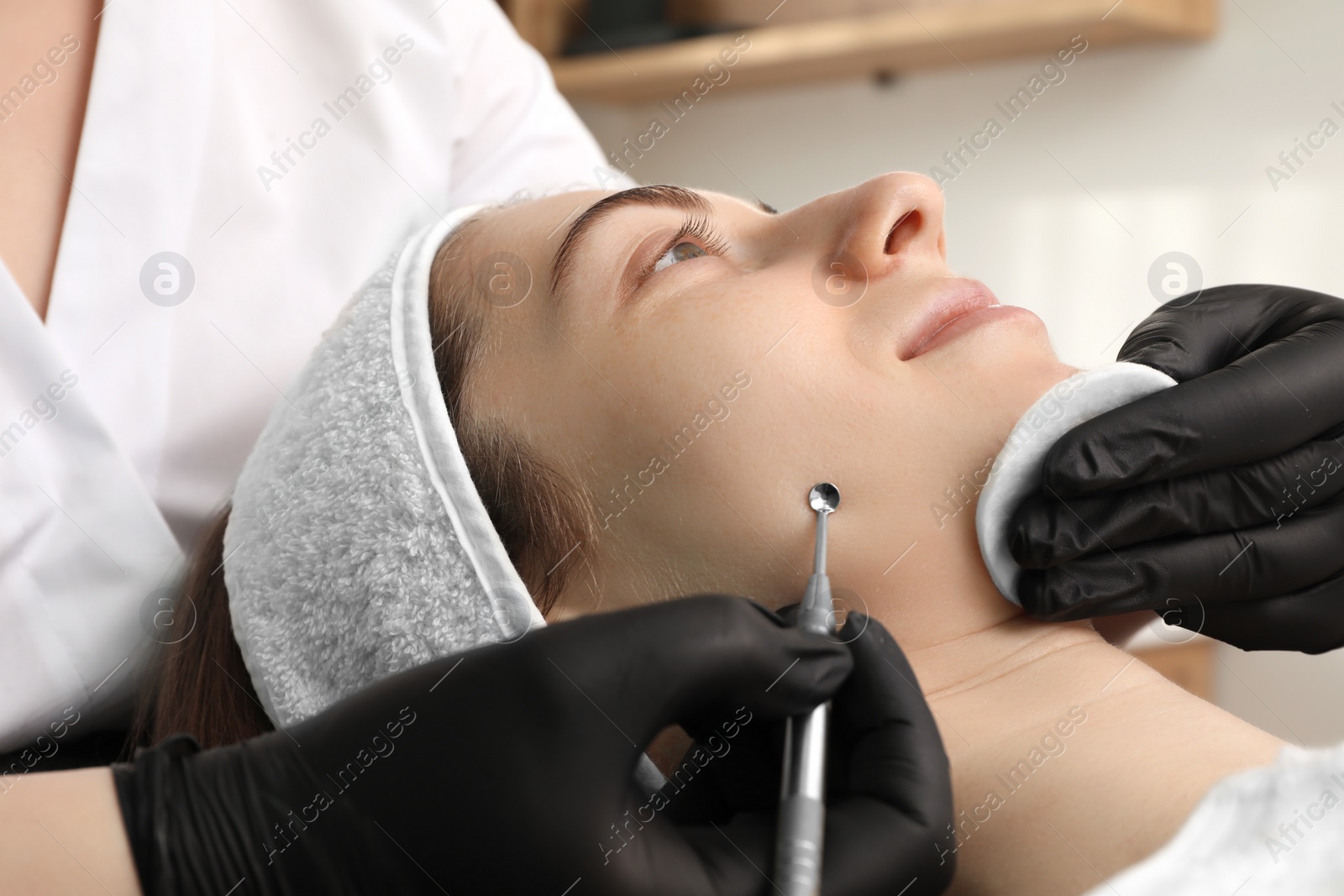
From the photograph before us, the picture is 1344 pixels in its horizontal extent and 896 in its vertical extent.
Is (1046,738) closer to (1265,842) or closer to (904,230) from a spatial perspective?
(1265,842)

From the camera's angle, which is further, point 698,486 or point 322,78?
point 322,78

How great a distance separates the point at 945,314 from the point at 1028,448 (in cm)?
13

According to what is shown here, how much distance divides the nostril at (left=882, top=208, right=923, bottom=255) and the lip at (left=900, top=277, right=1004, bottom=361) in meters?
0.06

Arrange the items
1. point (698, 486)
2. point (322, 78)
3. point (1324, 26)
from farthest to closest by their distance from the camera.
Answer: point (1324, 26), point (322, 78), point (698, 486)

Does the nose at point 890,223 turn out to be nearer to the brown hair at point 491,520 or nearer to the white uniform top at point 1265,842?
the brown hair at point 491,520

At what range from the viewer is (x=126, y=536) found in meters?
1.07

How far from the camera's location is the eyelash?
2.97ft

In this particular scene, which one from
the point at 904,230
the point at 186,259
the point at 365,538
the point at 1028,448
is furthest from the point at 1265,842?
the point at 186,259

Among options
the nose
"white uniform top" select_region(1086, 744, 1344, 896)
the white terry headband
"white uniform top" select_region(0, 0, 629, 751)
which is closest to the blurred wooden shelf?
"white uniform top" select_region(0, 0, 629, 751)

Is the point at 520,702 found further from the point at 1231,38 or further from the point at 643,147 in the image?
the point at 643,147

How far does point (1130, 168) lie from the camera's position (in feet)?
6.53

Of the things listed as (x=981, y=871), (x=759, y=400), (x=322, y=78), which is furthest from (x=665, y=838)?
(x=322, y=78)

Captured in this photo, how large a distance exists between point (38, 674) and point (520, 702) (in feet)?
2.17

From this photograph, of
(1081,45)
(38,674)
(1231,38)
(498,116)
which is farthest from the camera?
(1081,45)
